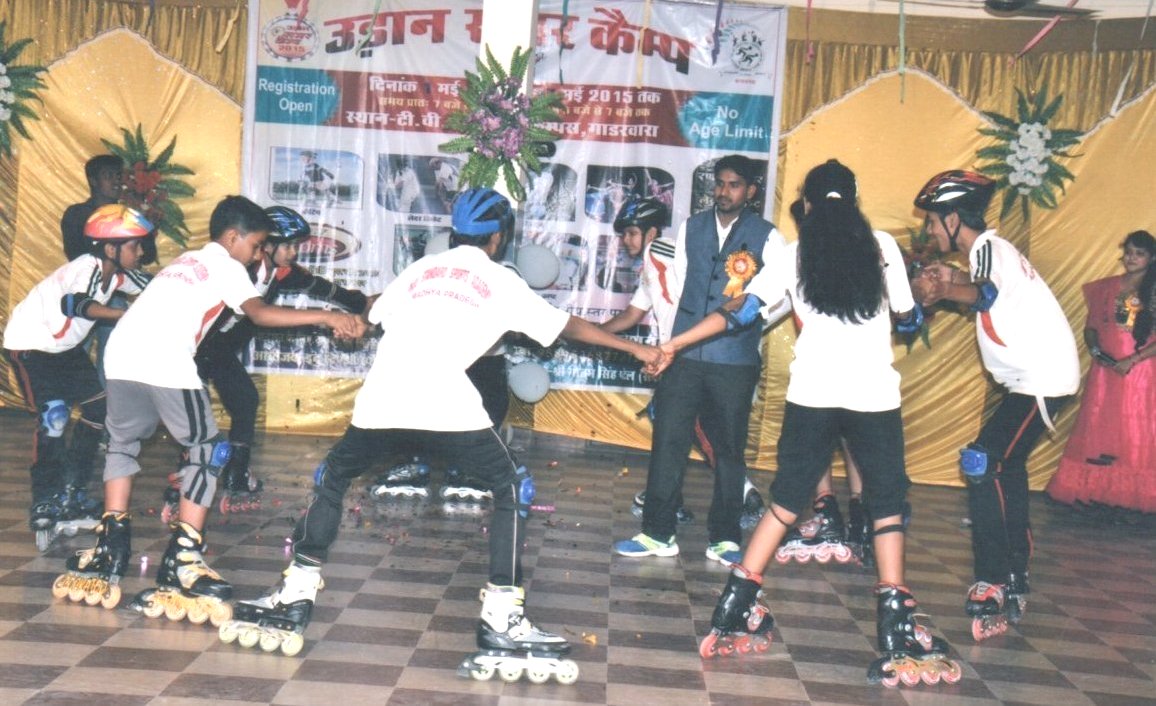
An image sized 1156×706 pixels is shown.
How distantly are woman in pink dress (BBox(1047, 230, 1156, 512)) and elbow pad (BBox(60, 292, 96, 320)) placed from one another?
20.8 ft

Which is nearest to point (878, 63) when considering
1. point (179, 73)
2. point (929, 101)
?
point (929, 101)

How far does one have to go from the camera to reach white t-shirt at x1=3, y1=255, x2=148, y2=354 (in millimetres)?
5852

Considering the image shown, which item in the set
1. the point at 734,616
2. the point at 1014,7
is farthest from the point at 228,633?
the point at 1014,7

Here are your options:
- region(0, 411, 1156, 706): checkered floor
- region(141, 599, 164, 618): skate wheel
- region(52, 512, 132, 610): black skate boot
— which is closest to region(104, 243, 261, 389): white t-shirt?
region(52, 512, 132, 610): black skate boot

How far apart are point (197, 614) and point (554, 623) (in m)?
1.36

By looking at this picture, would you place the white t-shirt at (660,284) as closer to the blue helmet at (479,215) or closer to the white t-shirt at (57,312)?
the blue helmet at (479,215)

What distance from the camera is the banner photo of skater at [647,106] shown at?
9.73 metres

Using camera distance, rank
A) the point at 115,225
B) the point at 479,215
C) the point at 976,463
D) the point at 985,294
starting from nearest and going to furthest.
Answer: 1. the point at 479,215
2. the point at 985,294
3. the point at 976,463
4. the point at 115,225

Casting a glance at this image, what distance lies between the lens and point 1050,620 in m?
5.79

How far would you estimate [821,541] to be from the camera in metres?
6.80

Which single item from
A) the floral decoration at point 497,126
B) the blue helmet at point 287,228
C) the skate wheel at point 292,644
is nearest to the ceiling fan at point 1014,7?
the floral decoration at point 497,126

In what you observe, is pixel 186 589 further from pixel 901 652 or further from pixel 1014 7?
pixel 1014 7

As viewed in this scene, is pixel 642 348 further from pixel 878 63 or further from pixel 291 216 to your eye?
pixel 878 63

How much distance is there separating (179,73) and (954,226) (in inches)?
260
